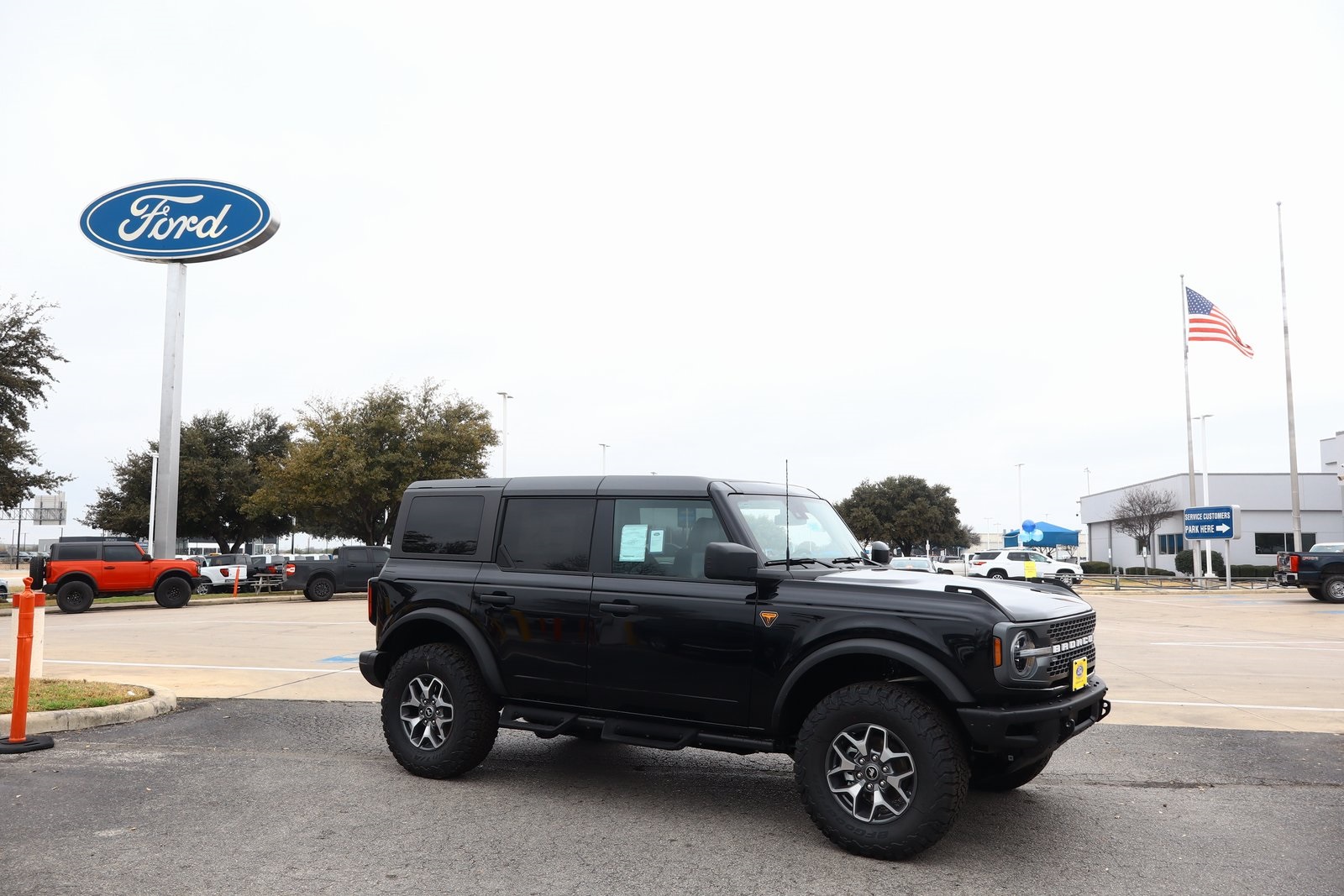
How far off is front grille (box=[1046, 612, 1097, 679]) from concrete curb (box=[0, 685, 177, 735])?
735 centimetres

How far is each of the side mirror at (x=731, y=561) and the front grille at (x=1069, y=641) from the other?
1.53m

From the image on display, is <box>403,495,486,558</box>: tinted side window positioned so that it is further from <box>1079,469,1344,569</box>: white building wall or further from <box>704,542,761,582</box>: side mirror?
<box>1079,469,1344,569</box>: white building wall

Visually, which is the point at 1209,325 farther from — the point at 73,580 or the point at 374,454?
the point at 73,580

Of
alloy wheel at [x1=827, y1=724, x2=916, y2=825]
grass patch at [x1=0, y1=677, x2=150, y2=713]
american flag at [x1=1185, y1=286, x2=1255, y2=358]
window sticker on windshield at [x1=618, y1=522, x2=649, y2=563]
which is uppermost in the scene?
american flag at [x1=1185, y1=286, x2=1255, y2=358]

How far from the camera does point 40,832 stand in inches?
198

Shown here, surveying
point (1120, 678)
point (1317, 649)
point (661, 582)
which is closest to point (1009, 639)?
point (661, 582)

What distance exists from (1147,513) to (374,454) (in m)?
40.7

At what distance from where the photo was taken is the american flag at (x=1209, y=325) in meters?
34.8

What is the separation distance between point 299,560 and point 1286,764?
27843 mm

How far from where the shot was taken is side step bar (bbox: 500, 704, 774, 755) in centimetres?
517

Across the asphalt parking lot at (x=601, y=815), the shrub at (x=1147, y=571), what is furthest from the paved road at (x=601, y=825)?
the shrub at (x=1147, y=571)

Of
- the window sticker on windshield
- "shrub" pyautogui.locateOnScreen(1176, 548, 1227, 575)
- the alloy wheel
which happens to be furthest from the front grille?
"shrub" pyautogui.locateOnScreen(1176, 548, 1227, 575)

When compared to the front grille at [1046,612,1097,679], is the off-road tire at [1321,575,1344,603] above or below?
below

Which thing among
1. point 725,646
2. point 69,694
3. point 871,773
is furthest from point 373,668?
point 69,694
